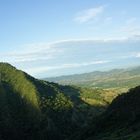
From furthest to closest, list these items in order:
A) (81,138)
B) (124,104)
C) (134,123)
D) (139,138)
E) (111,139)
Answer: (124,104) → (81,138) → (134,123) → (111,139) → (139,138)

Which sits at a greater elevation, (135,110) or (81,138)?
(135,110)

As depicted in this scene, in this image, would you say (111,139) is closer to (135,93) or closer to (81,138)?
(81,138)

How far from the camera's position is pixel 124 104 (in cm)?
13400

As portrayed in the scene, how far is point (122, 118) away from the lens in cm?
11612

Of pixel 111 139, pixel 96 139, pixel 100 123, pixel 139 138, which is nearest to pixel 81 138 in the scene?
pixel 100 123

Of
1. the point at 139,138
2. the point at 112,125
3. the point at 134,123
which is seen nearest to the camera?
the point at 139,138

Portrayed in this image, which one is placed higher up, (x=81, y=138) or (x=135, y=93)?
(x=135, y=93)

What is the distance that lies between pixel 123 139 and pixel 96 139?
2328 centimetres

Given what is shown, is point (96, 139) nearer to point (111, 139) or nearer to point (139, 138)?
point (111, 139)

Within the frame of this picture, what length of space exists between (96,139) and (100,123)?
26.5 meters

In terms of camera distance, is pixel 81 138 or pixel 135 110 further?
pixel 81 138

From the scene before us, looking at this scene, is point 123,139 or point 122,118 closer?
point 123,139

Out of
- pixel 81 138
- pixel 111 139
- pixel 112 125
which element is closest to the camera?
pixel 111 139

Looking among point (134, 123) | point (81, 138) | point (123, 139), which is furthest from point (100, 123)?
point (123, 139)
